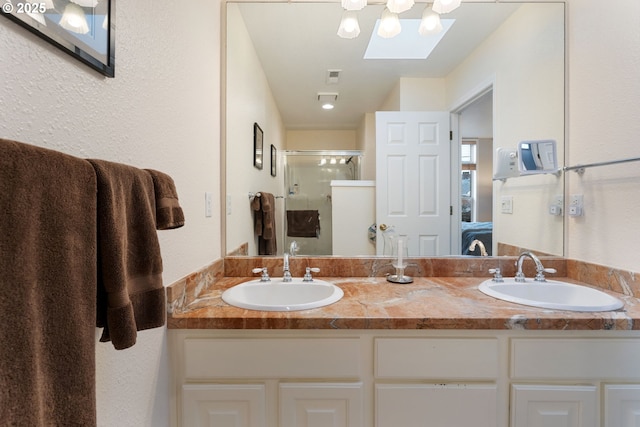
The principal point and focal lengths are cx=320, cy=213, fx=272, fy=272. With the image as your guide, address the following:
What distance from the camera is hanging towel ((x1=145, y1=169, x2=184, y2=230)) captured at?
25.4 inches

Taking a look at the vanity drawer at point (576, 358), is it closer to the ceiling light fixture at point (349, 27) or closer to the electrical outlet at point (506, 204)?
the electrical outlet at point (506, 204)

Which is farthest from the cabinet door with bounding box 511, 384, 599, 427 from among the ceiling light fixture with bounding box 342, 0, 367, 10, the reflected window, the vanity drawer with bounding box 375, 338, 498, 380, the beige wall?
the ceiling light fixture with bounding box 342, 0, 367, 10

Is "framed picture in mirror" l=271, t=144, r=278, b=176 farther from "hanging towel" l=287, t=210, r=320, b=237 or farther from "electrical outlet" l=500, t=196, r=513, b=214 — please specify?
"electrical outlet" l=500, t=196, r=513, b=214

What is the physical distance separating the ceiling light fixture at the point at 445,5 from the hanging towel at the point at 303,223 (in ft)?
3.98

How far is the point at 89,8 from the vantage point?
0.57 meters

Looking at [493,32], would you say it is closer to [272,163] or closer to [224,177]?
[272,163]

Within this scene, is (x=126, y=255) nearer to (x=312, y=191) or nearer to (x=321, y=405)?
(x=321, y=405)

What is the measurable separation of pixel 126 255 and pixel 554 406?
54.6 inches

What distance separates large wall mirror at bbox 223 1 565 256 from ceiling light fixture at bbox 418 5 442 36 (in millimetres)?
115

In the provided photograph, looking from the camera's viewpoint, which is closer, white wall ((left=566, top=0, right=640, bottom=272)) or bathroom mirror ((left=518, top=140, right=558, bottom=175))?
white wall ((left=566, top=0, right=640, bottom=272))

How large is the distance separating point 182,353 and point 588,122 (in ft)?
6.76

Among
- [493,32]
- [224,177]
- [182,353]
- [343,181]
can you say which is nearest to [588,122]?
[493,32]

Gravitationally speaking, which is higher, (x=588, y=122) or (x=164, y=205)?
(x=588, y=122)

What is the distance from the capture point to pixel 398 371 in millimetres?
944
